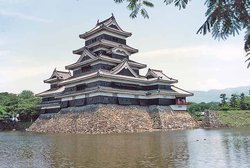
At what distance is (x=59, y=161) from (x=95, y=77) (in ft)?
76.8

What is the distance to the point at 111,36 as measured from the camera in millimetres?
41688

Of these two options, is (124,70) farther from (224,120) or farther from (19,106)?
(19,106)

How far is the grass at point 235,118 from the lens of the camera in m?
40.8

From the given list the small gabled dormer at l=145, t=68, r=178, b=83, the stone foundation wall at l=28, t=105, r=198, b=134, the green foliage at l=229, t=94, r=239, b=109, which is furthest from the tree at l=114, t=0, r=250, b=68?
the green foliage at l=229, t=94, r=239, b=109

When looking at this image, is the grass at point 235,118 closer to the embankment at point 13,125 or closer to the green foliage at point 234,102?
the green foliage at point 234,102

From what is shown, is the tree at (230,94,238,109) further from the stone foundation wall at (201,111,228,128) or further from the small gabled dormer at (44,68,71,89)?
the small gabled dormer at (44,68,71,89)

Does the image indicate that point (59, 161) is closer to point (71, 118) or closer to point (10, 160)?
point (10, 160)

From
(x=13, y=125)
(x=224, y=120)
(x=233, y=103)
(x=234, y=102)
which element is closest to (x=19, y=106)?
(x=13, y=125)

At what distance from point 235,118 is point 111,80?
57.3 ft

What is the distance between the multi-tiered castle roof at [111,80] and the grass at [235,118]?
511 centimetres

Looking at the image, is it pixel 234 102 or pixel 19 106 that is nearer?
pixel 234 102

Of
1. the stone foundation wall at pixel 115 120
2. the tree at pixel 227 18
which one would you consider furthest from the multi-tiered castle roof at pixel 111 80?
the tree at pixel 227 18

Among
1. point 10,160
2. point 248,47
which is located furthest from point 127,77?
point 248,47

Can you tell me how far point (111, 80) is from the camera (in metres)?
36.7
